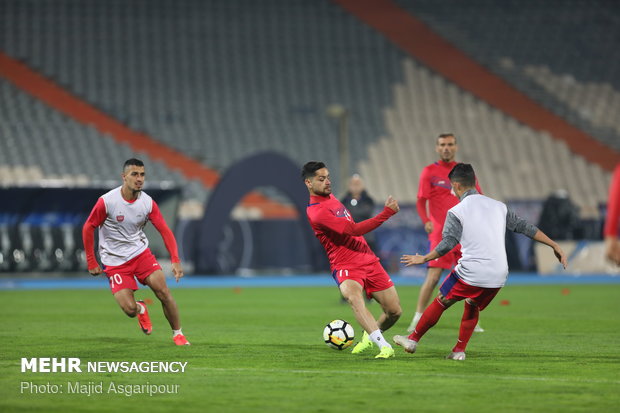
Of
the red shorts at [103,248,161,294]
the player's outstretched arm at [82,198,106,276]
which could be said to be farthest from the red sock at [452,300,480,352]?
the player's outstretched arm at [82,198,106,276]

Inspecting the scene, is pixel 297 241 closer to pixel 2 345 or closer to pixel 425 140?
pixel 425 140

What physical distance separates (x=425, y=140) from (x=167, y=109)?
935cm

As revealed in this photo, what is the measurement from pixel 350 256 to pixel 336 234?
0.27m

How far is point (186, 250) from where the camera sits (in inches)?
1164

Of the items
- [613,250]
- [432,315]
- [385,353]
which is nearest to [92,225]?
[385,353]

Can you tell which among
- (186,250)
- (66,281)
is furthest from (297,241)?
(66,281)

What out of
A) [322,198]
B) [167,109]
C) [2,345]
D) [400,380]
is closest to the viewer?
[400,380]

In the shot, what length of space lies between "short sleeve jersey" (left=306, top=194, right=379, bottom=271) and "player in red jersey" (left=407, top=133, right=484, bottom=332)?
2406 mm

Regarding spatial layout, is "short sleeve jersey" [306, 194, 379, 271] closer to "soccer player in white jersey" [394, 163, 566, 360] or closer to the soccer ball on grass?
the soccer ball on grass

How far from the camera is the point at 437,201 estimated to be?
1245cm

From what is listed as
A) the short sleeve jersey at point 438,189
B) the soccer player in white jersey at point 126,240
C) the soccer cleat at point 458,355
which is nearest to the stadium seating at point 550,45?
the short sleeve jersey at point 438,189

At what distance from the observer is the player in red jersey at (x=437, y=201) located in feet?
40.0

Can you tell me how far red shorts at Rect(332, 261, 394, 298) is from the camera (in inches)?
383

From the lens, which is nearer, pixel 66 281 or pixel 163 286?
pixel 163 286
